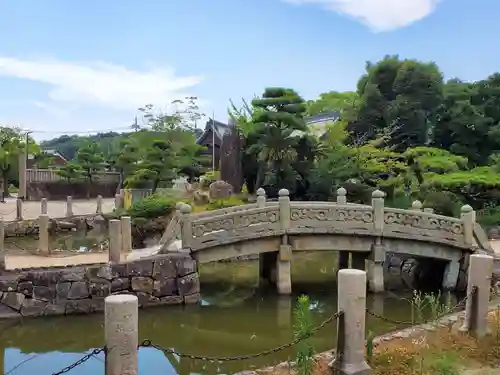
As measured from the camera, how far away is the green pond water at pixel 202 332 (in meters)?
9.80

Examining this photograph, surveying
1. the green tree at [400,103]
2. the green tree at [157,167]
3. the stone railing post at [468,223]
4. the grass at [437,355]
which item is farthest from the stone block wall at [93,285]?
the green tree at [400,103]

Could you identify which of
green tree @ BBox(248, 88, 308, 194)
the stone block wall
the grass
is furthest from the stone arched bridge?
green tree @ BBox(248, 88, 308, 194)

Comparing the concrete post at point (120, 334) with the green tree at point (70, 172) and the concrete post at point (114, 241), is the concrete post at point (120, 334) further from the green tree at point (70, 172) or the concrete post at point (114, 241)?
the green tree at point (70, 172)

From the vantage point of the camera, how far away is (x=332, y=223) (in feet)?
48.2

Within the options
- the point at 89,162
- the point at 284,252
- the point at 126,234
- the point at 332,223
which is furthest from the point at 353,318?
the point at 89,162

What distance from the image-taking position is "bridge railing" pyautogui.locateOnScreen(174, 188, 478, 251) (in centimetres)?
1407

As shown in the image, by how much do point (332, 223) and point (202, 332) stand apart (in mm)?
4772

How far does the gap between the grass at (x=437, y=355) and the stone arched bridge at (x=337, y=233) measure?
6.99 metres

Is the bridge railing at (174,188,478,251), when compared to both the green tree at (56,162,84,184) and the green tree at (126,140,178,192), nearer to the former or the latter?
the green tree at (126,140,178,192)

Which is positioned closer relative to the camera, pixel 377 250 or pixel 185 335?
pixel 185 335

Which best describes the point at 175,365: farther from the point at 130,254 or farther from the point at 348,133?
the point at 348,133

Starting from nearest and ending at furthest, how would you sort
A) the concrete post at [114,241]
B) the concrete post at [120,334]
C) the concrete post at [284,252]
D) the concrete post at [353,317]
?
the concrete post at [120,334], the concrete post at [353,317], the concrete post at [114,241], the concrete post at [284,252]

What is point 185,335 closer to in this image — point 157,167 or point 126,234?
point 126,234

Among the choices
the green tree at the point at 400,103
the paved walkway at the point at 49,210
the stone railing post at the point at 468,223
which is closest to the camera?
the stone railing post at the point at 468,223
